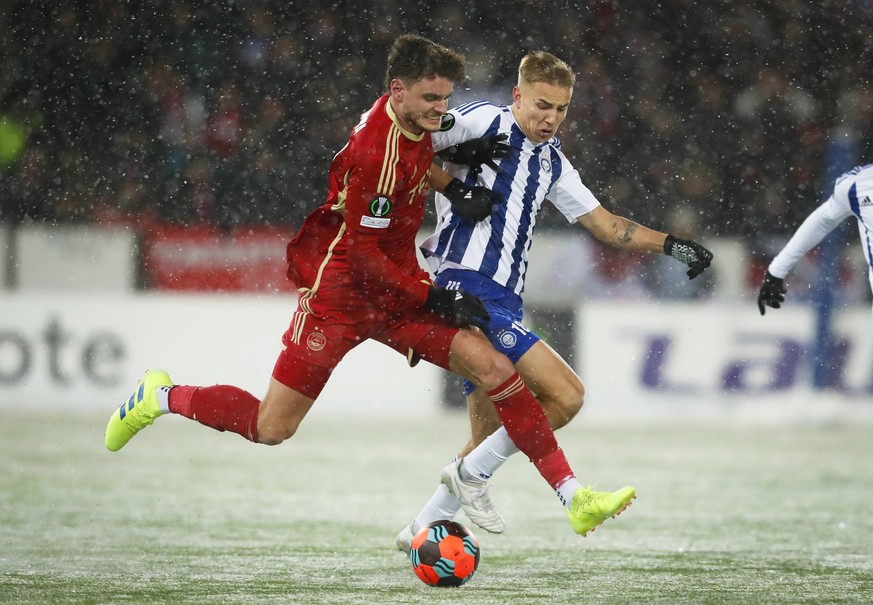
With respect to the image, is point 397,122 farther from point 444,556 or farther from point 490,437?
point 444,556

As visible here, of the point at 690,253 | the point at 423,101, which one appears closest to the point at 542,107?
the point at 423,101

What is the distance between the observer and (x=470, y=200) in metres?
4.82

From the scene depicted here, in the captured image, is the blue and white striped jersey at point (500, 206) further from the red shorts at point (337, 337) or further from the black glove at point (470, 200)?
the red shorts at point (337, 337)

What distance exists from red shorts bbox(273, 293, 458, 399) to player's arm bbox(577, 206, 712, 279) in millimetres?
795

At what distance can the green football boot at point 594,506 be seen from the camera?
14.4 feet

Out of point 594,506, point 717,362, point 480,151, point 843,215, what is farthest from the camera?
point 717,362

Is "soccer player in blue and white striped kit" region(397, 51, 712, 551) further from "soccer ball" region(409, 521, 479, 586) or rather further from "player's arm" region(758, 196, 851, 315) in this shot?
"player's arm" region(758, 196, 851, 315)

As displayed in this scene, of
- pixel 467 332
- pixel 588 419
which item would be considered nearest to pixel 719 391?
pixel 588 419

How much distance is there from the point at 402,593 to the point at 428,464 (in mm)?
4052

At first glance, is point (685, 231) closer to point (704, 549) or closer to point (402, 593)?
point (704, 549)

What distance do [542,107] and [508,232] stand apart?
0.49m

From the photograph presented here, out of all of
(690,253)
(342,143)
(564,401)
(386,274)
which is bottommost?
(564,401)

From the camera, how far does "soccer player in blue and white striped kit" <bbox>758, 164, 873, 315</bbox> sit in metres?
5.19

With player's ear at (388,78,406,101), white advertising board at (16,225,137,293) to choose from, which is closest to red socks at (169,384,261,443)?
player's ear at (388,78,406,101)
